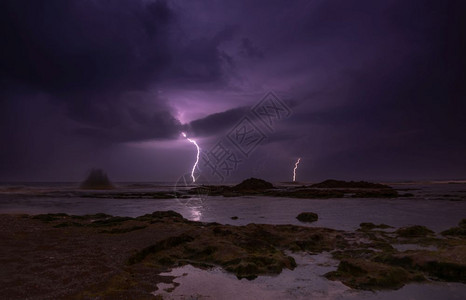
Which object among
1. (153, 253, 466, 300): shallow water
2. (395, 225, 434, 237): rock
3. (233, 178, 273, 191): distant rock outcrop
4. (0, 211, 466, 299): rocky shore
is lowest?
(153, 253, 466, 300): shallow water

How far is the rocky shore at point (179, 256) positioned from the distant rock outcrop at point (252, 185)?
180 ft

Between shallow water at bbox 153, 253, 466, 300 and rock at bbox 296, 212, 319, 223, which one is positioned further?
rock at bbox 296, 212, 319, 223

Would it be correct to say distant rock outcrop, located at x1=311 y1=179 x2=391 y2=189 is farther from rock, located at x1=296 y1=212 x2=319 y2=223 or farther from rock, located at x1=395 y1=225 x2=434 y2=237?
rock, located at x1=395 y1=225 x2=434 y2=237

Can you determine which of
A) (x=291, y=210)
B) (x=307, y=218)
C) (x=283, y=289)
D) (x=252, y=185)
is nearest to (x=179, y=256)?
(x=283, y=289)

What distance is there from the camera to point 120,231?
43.3ft

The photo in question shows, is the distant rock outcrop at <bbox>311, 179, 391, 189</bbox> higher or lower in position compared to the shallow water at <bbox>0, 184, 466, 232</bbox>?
higher

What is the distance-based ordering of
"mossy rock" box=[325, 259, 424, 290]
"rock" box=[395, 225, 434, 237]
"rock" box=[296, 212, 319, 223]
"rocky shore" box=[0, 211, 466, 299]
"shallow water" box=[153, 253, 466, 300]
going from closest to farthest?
"shallow water" box=[153, 253, 466, 300] < "rocky shore" box=[0, 211, 466, 299] < "mossy rock" box=[325, 259, 424, 290] < "rock" box=[395, 225, 434, 237] < "rock" box=[296, 212, 319, 223]

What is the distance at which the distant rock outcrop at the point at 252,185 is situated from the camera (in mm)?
69000

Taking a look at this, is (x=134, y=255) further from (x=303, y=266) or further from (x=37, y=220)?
(x=37, y=220)

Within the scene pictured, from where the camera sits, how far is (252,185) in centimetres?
7188

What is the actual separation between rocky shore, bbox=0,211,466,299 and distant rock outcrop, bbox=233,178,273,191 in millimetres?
54893

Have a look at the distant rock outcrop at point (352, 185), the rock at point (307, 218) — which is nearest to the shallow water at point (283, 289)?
the rock at point (307, 218)

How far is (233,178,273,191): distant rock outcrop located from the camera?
69.0 m

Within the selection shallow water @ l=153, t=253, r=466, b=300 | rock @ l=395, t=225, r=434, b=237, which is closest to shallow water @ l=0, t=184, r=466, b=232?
rock @ l=395, t=225, r=434, b=237
